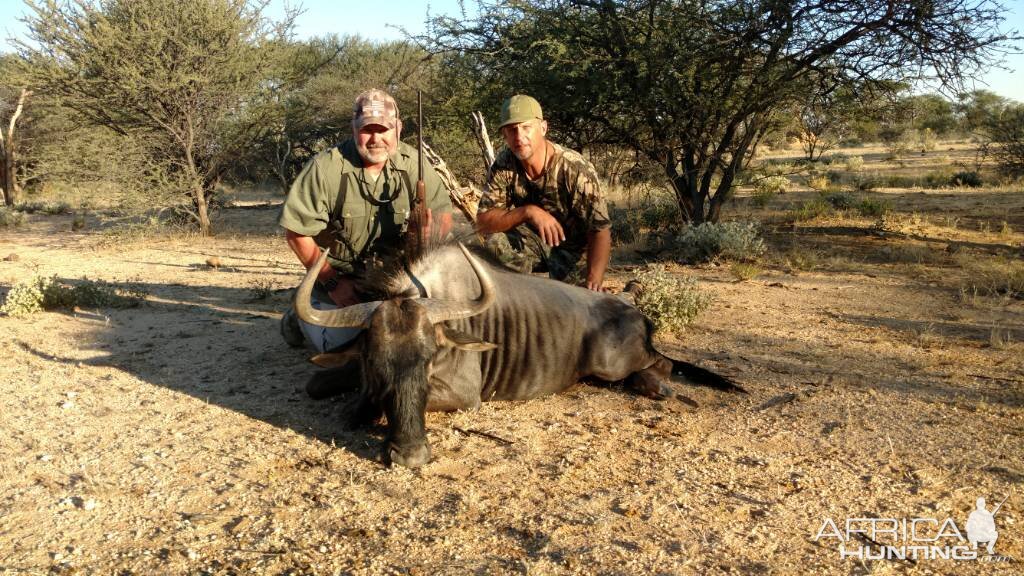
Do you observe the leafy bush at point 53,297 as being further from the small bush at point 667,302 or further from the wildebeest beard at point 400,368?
the small bush at point 667,302

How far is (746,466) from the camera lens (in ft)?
12.0

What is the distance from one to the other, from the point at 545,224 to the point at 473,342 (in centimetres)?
164

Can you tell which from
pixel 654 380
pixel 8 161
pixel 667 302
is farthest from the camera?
pixel 8 161

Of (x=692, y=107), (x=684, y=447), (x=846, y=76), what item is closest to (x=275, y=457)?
(x=684, y=447)

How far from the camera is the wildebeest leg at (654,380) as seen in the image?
15.7ft

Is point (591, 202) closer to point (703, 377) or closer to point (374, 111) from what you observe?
point (703, 377)

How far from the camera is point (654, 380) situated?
4.85m

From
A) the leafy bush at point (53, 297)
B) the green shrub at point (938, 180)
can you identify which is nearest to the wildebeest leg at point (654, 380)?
the leafy bush at point (53, 297)

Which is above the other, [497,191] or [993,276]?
[497,191]

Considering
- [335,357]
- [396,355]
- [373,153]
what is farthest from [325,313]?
[373,153]

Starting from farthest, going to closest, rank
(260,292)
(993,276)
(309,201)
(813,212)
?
(813,212) → (993,276) → (260,292) → (309,201)

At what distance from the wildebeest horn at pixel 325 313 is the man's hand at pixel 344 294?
701 mm

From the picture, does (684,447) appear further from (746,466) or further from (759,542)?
(759,542)

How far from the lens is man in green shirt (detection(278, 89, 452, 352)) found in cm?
490
